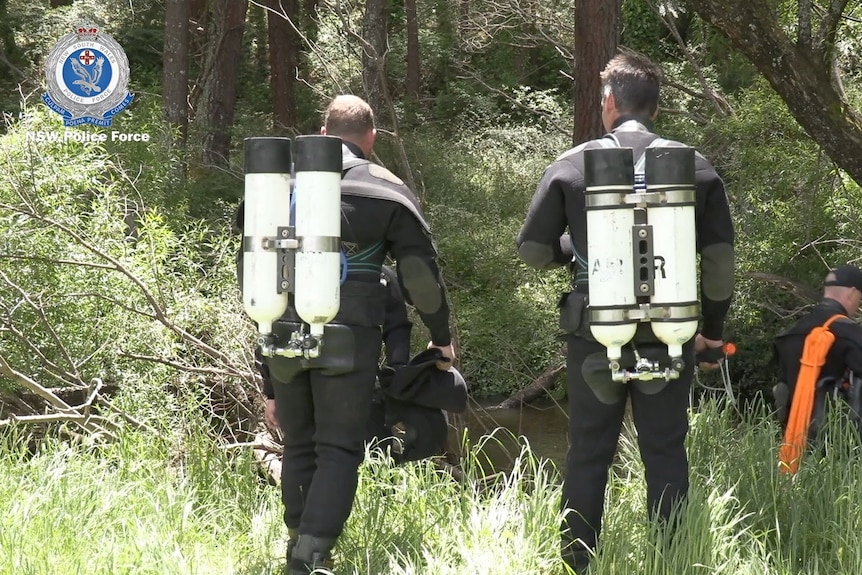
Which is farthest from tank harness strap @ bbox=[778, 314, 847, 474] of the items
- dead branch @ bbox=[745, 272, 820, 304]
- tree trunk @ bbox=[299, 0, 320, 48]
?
tree trunk @ bbox=[299, 0, 320, 48]

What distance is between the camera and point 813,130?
5.51 metres

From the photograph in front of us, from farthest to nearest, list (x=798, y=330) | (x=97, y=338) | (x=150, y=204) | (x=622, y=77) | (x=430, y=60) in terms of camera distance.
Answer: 1. (x=430, y=60)
2. (x=150, y=204)
3. (x=97, y=338)
4. (x=798, y=330)
5. (x=622, y=77)

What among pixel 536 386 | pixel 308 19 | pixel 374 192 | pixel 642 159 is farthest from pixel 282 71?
pixel 642 159

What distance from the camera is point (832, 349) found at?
5.04 metres

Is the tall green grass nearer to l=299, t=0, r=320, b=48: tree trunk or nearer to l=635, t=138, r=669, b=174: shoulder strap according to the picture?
l=635, t=138, r=669, b=174: shoulder strap

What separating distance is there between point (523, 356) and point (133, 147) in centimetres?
454

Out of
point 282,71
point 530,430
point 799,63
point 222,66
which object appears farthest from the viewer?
point 282,71

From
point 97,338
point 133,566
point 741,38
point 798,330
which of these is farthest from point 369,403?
point 97,338

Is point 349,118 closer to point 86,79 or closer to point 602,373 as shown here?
point 602,373

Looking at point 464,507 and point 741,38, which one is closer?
point 464,507

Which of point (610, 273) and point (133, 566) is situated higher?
point (610, 273)

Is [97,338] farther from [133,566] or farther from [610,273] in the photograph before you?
[610,273]

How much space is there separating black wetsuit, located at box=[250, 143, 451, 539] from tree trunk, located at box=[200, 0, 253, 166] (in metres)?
11.5

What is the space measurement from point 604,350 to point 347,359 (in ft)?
3.08
